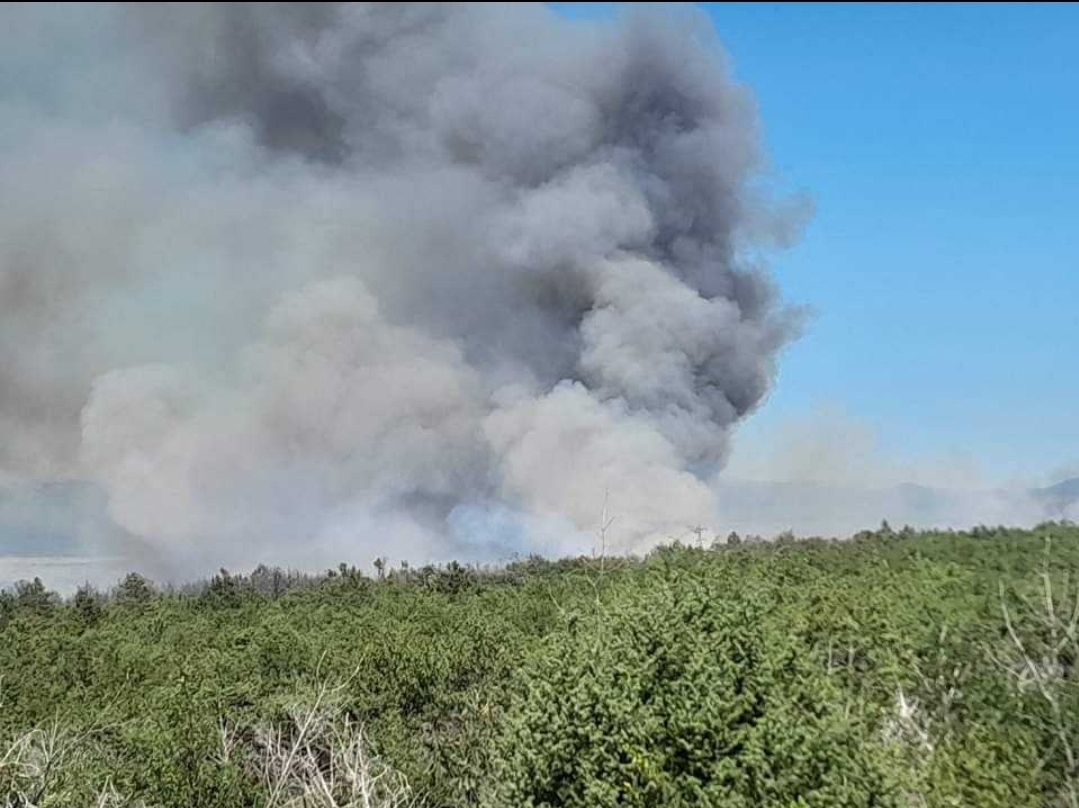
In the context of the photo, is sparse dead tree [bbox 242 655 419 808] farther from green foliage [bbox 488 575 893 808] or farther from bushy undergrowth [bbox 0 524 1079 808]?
green foliage [bbox 488 575 893 808]

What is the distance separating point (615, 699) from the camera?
16.9 m

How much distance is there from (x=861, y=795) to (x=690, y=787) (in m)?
2.25

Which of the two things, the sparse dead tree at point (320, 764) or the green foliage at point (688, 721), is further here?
the sparse dead tree at point (320, 764)

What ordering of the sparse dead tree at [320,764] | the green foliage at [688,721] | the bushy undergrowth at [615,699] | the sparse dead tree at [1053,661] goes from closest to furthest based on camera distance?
the green foliage at [688,721] < the bushy undergrowth at [615,699] < the sparse dead tree at [1053,661] < the sparse dead tree at [320,764]

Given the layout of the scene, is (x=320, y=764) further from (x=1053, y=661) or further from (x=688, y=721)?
(x=1053, y=661)

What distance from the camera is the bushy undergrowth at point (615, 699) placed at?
16031 mm

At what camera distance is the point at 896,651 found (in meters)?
24.1

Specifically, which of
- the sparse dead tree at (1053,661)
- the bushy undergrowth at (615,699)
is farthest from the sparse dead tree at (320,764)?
the sparse dead tree at (1053,661)

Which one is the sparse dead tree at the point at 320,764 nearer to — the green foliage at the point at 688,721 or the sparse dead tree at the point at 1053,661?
the green foliage at the point at 688,721

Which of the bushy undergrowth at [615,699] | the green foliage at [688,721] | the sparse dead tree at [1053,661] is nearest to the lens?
the green foliage at [688,721]

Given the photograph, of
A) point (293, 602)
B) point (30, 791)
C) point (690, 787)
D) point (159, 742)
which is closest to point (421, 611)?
point (293, 602)

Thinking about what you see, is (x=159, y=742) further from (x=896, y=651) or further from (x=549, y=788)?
(x=896, y=651)

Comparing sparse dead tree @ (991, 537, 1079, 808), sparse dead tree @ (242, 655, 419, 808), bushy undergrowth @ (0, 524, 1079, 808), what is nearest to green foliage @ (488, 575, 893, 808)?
bushy undergrowth @ (0, 524, 1079, 808)

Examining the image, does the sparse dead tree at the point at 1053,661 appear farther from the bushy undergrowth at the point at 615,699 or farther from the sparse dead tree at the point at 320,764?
the sparse dead tree at the point at 320,764
